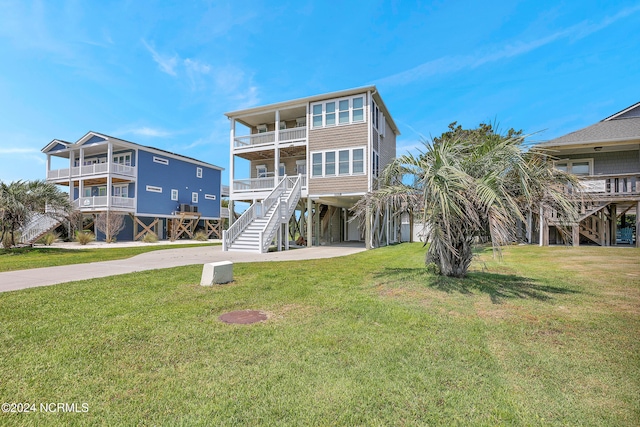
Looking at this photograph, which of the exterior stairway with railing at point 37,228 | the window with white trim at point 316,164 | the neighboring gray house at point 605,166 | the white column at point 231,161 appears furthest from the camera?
the exterior stairway with railing at point 37,228

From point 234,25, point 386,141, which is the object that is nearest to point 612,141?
point 386,141

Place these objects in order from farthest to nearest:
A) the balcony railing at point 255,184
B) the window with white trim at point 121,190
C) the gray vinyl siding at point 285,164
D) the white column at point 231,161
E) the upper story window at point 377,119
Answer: the window with white trim at point 121,190, the gray vinyl siding at point 285,164, the balcony railing at point 255,184, the white column at point 231,161, the upper story window at point 377,119

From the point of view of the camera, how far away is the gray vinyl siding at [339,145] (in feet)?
52.2

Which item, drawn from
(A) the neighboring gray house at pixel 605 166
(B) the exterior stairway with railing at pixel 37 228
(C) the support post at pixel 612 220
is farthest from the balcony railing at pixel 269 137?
(C) the support post at pixel 612 220

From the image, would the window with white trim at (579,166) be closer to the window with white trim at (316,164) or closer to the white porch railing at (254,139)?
the window with white trim at (316,164)

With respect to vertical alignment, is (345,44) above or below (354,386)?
above

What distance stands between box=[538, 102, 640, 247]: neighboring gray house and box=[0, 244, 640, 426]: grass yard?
474 inches

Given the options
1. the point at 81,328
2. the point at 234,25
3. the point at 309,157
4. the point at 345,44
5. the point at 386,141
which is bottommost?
the point at 81,328

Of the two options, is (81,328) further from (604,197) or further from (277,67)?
(604,197)

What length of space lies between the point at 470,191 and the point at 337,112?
12464 millimetres

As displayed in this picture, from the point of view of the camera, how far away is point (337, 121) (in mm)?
16656

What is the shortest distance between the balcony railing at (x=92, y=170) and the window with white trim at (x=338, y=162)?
678 inches

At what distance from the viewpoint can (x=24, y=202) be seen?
1484 centimetres

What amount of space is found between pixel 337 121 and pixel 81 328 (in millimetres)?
15071
